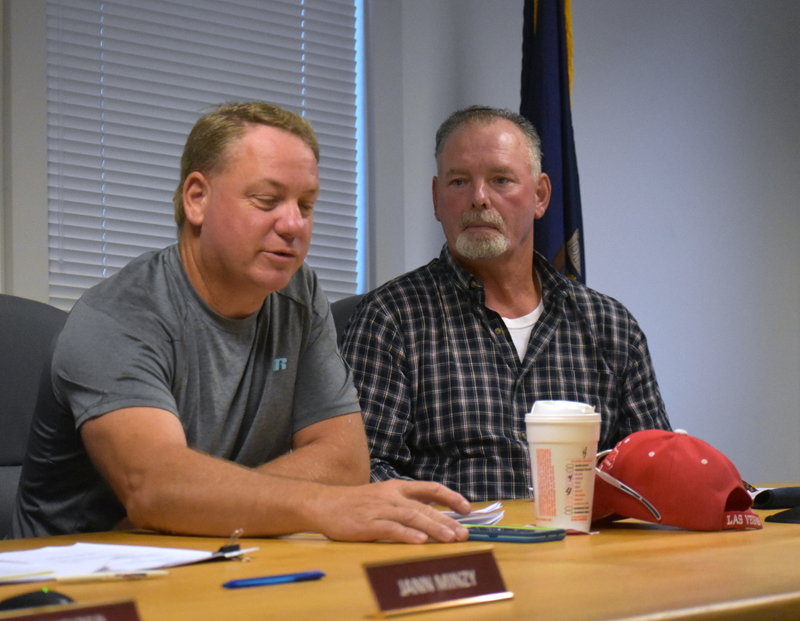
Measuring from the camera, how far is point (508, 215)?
7.09 ft

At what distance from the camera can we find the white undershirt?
2049mm

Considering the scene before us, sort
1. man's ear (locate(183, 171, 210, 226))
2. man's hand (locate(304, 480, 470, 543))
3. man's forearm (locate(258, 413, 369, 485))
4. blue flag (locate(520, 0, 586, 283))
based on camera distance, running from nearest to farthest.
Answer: man's hand (locate(304, 480, 470, 543))
man's forearm (locate(258, 413, 369, 485))
man's ear (locate(183, 171, 210, 226))
blue flag (locate(520, 0, 586, 283))

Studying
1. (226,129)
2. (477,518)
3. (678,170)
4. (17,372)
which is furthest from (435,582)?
(678,170)

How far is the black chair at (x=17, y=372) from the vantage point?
165 centimetres

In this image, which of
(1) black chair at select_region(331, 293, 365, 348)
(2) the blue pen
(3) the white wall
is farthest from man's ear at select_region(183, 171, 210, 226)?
(3) the white wall

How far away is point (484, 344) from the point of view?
200 cm

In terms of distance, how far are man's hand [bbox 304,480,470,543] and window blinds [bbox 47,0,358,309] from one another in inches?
63.6

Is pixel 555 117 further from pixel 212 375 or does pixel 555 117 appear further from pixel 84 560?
pixel 84 560

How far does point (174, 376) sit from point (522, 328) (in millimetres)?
1003

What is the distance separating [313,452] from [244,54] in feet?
5.64

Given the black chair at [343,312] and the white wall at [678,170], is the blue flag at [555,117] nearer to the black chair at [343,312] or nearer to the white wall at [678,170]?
the white wall at [678,170]

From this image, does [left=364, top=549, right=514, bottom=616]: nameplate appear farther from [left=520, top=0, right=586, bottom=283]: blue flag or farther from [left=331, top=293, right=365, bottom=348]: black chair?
[left=520, top=0, right=586, bottom=283]: blue flag

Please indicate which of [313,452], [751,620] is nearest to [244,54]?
[313,452]

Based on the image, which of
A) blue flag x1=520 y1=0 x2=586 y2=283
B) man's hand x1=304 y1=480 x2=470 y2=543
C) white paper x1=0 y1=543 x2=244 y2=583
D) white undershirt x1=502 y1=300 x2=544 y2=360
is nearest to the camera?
white paper x1=0 y1=543 x2=244 y2=583
